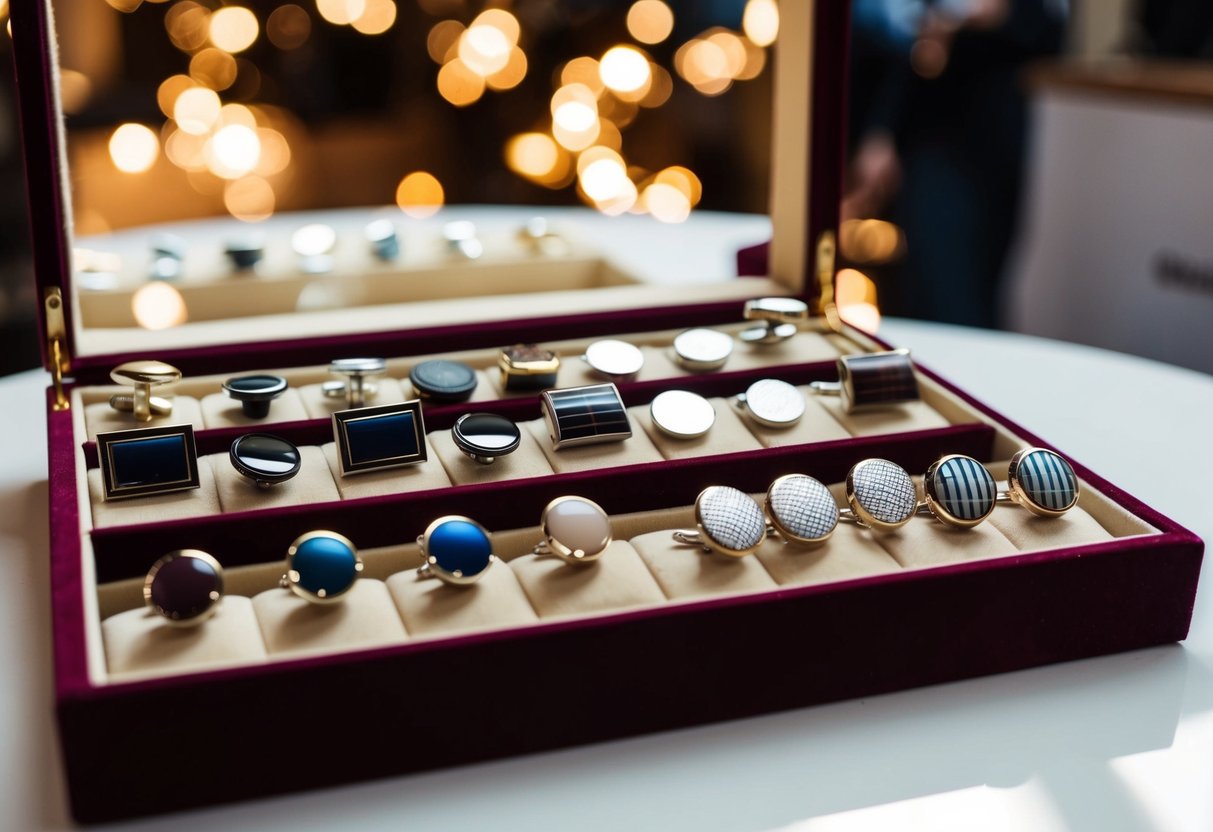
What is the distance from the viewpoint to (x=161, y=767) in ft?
1.70

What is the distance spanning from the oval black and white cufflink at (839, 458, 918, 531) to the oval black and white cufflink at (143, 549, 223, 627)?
35 cm

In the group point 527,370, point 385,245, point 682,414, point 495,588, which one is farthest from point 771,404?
point 385,245

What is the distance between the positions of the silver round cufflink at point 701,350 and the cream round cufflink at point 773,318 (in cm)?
3

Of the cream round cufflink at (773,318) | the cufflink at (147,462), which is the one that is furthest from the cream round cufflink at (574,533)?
the cream round cufflink at (773,318)

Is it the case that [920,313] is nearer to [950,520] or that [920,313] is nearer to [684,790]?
[950,520]

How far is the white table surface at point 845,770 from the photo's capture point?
20.8 inches

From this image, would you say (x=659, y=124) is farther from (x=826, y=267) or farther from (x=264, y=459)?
(x=264, y=459)

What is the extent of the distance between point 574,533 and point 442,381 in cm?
25

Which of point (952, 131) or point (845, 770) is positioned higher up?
point (952, 131)

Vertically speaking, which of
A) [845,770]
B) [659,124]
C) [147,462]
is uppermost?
[659,124]

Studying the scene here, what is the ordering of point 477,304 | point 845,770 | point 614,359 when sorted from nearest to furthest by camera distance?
point 845,770, point 614,359, point 477,304

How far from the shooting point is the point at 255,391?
795mm

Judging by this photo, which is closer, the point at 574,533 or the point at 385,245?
the point at 574,533

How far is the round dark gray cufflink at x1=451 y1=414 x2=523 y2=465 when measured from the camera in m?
0.74
